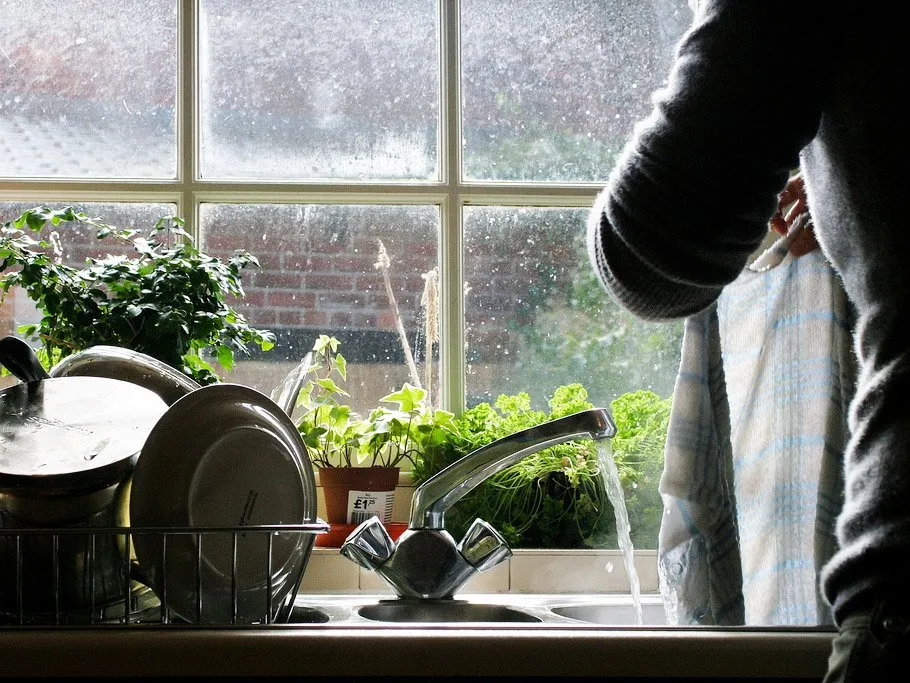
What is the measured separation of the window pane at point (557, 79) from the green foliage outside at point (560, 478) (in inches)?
21.9

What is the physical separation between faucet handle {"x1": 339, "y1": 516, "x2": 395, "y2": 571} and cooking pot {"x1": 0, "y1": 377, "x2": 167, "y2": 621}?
0.45 meters

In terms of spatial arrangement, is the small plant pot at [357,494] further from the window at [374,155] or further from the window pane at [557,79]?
the window pane at [557,79]

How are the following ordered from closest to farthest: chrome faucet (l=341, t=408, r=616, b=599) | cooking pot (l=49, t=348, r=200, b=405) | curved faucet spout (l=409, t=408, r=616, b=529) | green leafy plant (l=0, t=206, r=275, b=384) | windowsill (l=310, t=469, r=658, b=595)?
cooking pot (l=49, t=348, r=200, b=405)
curved faucet spout (l=409, t=408, r=616, b=529)
chrome faucet (l=341, t=408, r=616, b=599)
green leafy plant (l=0, t=206, r=275, b=384)
windowsill (l=310, t=469, r=658, b=595)

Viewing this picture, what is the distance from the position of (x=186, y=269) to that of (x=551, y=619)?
0.85 meters

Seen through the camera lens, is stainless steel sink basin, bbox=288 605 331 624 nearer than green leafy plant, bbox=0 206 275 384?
Yes

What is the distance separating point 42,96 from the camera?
2260 mm

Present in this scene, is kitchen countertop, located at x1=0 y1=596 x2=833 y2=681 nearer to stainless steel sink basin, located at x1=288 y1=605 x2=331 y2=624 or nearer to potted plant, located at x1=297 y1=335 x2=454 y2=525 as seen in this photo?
stainless steel sink basin, located at x1=288 y1=605 x2=331 y2=624

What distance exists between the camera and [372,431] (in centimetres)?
202

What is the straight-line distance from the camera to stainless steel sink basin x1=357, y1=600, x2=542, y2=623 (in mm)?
1296

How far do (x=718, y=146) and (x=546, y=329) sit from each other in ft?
5.13

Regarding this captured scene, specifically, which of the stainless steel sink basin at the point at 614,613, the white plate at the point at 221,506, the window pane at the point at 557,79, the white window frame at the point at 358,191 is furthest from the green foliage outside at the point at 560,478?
the white plate at the point at 221,506

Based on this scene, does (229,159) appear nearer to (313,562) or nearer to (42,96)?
(42,96)

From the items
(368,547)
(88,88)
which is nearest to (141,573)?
(368,547)

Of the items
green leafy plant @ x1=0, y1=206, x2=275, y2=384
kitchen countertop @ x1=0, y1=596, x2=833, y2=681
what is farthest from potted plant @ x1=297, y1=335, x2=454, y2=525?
kitchen countertop @ x1=0, y1=596, x2=833, y2=681
